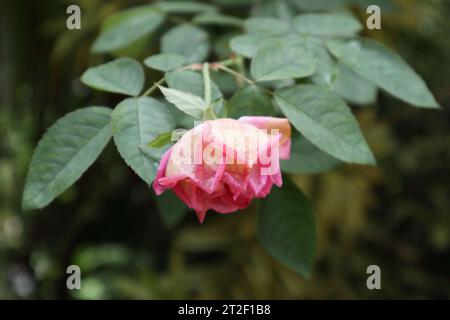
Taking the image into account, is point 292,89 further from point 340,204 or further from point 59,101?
point 59,101

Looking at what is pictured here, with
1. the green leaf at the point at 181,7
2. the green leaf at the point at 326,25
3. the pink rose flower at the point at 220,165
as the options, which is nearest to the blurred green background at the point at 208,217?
the green leaf at the point at 181,7

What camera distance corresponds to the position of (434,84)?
1607 mm

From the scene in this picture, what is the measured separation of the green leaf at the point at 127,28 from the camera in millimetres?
779

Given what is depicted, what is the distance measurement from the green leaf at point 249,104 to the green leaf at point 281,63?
16 millimetres

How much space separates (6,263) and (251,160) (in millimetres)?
1416

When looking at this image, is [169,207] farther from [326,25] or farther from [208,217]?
[208,217]

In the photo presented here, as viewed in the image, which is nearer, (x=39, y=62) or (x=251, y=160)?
(x=251, y=160)

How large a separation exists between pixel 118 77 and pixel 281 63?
158mm

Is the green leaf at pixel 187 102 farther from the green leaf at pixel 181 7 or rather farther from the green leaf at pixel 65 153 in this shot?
the green leaf at pixel 181 7

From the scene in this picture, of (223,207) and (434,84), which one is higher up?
(223,207)

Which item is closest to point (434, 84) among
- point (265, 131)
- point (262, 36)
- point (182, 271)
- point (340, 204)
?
point (340, 204)

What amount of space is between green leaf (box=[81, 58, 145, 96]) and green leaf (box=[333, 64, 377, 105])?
0.33m
